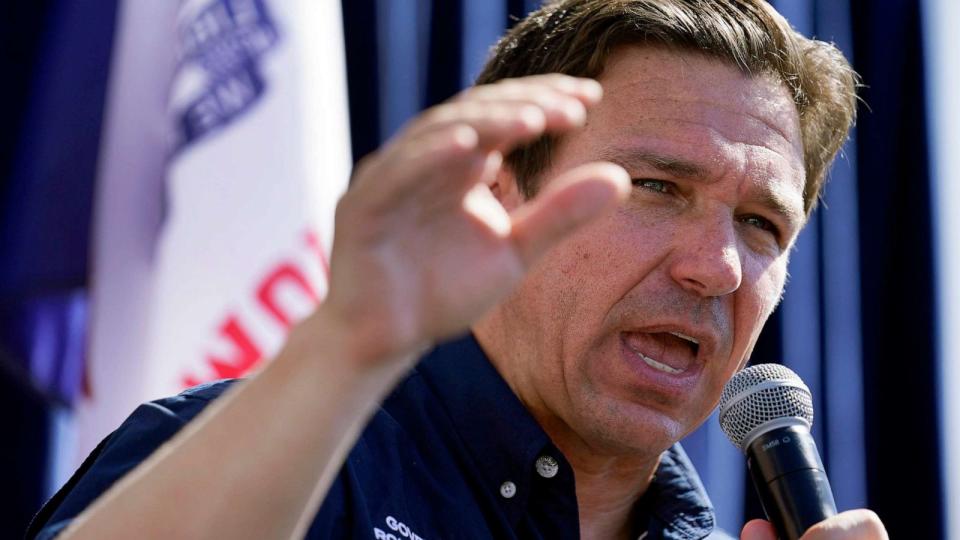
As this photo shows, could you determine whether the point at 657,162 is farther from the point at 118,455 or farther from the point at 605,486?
the point at 118,455

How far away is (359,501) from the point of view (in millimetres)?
1313

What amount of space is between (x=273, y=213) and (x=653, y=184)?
1179 mm

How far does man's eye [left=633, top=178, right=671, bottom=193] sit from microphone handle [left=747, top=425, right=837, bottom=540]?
417 mm

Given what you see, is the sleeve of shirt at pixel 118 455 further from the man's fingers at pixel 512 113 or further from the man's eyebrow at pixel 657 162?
the man's eyebrow at pixel 657 162

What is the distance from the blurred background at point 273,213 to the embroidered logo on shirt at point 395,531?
3.83ft

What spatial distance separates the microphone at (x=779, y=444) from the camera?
1262 millimetres

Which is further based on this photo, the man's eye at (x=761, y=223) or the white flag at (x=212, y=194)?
the white flag at (x=212, y=194)

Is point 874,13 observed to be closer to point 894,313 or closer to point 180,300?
point 894,313

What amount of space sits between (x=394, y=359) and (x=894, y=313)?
8.08 ft

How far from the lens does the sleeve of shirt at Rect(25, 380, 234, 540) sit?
110 centimetres

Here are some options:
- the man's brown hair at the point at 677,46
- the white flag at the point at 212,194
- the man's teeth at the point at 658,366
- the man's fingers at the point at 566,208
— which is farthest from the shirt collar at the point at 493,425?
the white flag at the point at 212,194

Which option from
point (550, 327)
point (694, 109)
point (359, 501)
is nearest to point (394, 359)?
point (359, 501)

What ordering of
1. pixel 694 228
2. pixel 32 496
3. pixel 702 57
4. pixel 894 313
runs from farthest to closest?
pixel 894 313 < pixel 32 496 < pixel 702 57 < pixel 694 228

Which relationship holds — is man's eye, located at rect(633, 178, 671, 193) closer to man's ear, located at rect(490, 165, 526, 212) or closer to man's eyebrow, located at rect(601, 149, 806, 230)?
man's eyebrow, located at rect(601, 149, 806, 230)
